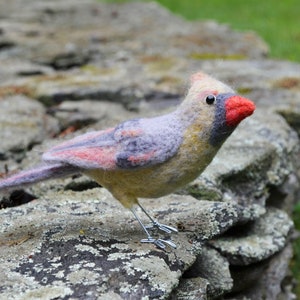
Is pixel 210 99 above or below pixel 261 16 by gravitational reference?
above

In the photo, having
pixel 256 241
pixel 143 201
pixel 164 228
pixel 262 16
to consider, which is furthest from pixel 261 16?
pixel 164 228

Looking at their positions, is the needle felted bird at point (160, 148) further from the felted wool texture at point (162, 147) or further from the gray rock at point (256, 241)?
the gray rock at point (256, 241)

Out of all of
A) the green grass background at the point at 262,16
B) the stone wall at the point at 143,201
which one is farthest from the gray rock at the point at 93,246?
the green grass background at the point at 262,16

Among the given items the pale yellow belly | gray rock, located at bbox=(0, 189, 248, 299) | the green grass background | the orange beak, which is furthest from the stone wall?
the green grass background

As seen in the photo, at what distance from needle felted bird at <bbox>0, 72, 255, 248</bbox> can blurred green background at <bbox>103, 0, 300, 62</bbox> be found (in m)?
5.34

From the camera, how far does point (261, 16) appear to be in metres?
10.1

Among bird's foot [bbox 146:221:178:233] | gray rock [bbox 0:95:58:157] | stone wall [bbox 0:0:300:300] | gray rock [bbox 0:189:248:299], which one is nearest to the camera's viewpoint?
gray rock [bbox 0:189:248:299]

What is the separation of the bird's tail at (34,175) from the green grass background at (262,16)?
5.03 m

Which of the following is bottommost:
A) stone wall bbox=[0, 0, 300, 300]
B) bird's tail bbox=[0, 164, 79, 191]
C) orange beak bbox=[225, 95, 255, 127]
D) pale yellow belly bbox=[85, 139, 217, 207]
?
stone wall bbox=[0, 0, 300, 300]

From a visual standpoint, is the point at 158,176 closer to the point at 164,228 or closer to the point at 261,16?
the point at 164,228

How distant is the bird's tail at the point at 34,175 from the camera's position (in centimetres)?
205

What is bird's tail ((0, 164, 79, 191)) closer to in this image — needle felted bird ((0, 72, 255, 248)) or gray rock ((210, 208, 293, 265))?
needle felted bird ((0, 72, 255, 248))

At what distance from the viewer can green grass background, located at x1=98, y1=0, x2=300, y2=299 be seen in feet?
25.3

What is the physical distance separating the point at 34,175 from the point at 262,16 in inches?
337
